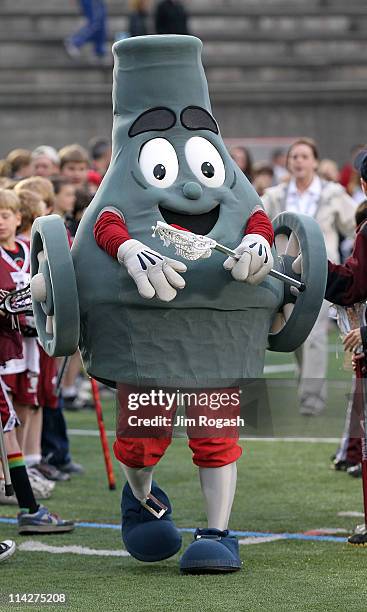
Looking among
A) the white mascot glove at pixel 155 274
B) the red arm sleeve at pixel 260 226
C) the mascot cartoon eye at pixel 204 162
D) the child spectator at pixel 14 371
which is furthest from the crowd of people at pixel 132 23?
the white mascot glove at pixel 155 274

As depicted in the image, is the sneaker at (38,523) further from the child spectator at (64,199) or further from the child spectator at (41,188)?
the child spectator at (64,199)

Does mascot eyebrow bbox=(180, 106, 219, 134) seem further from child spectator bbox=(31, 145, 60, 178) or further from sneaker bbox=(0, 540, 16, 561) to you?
child spectator bbox=(31, 145, 60, 178)

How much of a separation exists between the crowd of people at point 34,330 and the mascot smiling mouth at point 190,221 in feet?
2.48

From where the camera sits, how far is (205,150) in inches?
253

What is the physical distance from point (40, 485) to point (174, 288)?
2874 mm

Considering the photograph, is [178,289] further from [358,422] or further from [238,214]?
[358,422]

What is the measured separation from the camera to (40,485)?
8.57 m

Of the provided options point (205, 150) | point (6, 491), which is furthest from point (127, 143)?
point (6, 491)

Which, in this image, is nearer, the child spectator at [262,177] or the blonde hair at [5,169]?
the blonde hair at [5,169]

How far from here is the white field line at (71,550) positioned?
698 cm

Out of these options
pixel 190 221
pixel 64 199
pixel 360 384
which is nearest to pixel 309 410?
pixel 360 384

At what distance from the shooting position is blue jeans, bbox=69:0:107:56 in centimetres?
2317

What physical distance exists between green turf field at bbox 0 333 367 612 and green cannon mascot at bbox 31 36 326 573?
0.21m

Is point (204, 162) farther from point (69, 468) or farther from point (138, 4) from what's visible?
point (138, 4)
